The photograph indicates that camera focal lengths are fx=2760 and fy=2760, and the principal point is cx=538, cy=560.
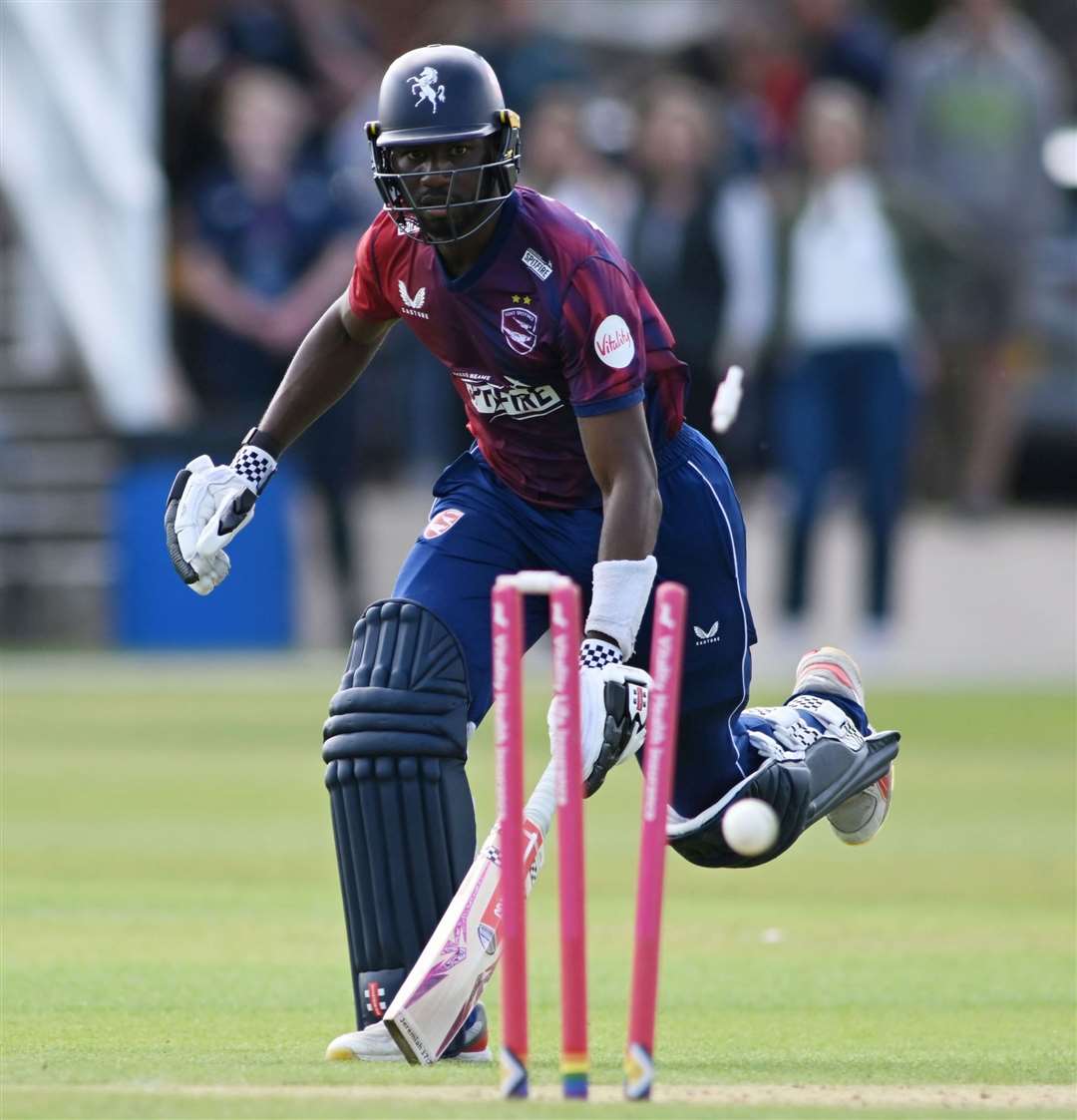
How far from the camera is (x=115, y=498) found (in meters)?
17.3

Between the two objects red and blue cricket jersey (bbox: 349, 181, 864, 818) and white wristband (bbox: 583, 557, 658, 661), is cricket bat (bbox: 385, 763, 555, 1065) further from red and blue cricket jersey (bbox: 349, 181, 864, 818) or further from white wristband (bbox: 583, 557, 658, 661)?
red and blue cricket jersey (bbox: 349, 181, 864, 818)

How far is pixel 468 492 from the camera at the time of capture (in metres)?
6.37

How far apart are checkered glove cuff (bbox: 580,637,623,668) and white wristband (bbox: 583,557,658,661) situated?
0.02 m

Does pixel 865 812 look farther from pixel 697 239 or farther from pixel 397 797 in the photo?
pixel 697 239

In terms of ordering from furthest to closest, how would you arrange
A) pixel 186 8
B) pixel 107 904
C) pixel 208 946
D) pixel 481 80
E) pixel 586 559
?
pixel 186 8
pixel 107 904
pixel 208 946
pixel 586 559
pixel 481 80

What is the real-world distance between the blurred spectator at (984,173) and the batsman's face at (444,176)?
10943 millimetres

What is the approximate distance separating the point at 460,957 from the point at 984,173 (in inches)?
477

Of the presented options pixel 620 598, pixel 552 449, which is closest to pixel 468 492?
pixel 552 449

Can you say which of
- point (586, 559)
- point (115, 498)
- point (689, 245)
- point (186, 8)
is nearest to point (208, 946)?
point (586, 559)

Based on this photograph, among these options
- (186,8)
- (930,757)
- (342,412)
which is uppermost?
(186,8)

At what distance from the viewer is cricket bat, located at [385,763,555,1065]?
5492mm

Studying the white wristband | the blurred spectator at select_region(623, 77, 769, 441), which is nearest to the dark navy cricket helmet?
the white wristband

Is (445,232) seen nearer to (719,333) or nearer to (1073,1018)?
(1073,1018)

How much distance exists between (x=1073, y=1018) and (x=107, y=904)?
3083 mm
